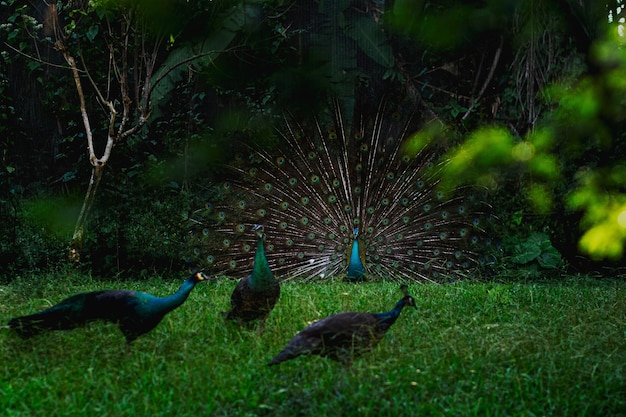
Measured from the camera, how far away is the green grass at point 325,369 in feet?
12.7

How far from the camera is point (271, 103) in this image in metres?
11.1

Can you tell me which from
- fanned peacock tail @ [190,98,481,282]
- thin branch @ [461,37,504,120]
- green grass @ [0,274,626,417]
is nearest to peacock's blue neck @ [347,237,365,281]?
fanned peacock tail @ [190,98,481,282]

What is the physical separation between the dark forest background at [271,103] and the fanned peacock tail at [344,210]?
429 mm

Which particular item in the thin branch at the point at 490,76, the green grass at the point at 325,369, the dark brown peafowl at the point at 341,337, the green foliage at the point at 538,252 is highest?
the thin branch at the point at 490,76

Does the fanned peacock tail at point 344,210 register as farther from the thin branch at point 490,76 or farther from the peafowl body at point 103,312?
the peafowl body at point 103,312

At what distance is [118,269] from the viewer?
917 centimetres

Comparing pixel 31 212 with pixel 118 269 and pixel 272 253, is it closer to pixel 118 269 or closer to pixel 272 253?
pixel 118 269

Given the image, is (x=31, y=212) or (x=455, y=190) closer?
(x=455, y=190)

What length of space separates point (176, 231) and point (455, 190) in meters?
3.39

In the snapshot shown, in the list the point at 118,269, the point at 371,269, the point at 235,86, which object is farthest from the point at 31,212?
the point at 371,269

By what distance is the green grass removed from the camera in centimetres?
387

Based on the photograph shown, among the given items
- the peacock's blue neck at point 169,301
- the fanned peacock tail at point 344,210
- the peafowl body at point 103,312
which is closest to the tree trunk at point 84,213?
the fanned peacock tail at point 344,210

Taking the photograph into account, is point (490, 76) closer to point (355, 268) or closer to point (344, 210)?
point (344, 210)

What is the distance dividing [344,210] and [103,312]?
15.7 feet
